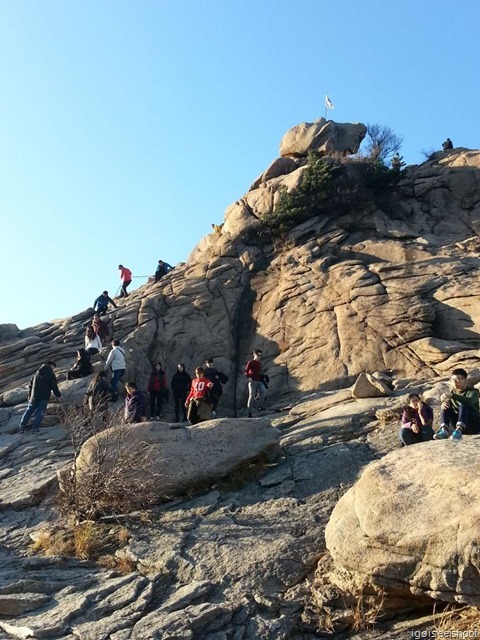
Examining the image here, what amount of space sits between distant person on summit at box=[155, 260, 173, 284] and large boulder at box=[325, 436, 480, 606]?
18064 millimetres

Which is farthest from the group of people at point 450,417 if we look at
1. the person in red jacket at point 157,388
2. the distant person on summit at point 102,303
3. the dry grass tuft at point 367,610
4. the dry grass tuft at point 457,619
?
the distant person on summit at point 102,303

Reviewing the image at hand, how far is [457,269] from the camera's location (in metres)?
20.2

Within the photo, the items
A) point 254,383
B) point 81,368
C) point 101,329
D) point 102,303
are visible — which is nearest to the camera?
point 254,383

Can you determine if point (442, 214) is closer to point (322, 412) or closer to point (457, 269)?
point (457, 269)

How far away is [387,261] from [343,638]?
1522cm

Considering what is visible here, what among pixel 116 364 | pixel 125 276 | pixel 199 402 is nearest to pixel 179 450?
pixel 199 402

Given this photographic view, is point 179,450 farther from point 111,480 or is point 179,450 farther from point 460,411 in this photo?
point 460,411

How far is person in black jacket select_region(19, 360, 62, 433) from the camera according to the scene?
17.0 m

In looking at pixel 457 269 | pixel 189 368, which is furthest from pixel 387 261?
pixel 189 368

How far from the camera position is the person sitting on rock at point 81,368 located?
2002cm

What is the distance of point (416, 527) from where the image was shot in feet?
25.8

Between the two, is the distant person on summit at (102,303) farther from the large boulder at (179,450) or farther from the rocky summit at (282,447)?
the large boulder at (179,450)

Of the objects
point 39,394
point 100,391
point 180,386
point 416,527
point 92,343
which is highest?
point 92,343

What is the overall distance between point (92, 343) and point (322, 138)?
14.2m
